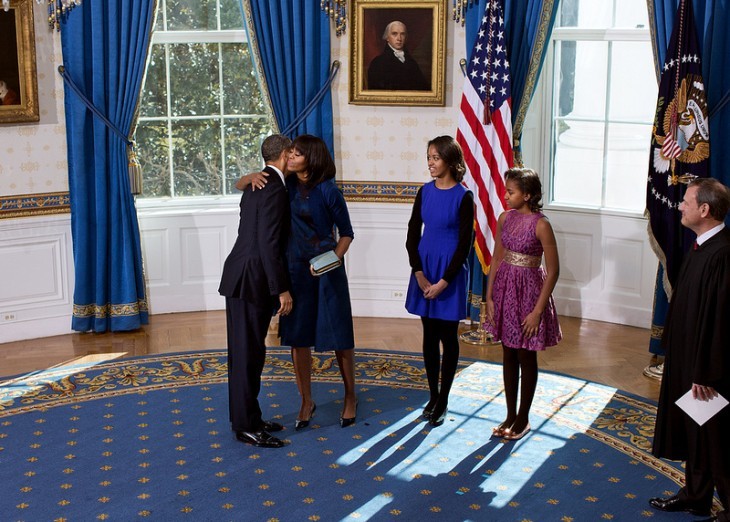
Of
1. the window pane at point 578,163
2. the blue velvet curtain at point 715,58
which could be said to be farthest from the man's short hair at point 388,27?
the blue velvet curtain at point 715,58

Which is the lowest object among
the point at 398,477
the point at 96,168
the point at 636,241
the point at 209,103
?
the point at 398,477

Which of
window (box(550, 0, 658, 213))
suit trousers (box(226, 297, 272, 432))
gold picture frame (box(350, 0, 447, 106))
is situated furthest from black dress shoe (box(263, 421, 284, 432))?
window (box(550, 0, 658, 213))

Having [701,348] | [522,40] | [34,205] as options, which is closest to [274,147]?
[701,348]

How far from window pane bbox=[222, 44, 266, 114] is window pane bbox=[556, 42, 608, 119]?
8.52ft

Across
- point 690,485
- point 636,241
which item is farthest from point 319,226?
point 636,241

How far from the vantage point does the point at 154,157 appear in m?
8.16

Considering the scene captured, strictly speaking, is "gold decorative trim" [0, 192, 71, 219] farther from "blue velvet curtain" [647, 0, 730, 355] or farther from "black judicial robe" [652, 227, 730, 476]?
"black judicial robe" [652, 227, 730, 476]

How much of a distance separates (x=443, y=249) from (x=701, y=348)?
1726 millimetres

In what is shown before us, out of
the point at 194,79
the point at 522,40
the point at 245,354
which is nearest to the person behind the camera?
the point at 245,354

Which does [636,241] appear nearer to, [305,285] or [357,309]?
[357,309]

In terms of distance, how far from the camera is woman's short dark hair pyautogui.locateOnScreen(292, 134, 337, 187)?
5043mm

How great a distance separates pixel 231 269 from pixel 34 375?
7.48 ft

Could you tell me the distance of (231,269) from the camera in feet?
16.3

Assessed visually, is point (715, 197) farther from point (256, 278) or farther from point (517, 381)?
point (256, 278)
